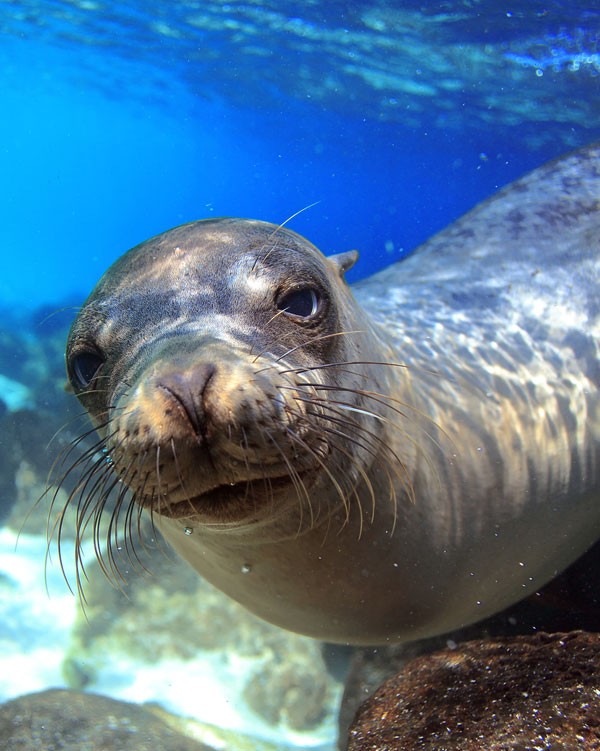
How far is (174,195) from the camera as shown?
102000 millimetres

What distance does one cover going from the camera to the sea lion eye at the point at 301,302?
73.7 inches

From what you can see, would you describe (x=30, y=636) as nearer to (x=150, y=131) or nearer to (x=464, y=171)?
(x=464, y=171)

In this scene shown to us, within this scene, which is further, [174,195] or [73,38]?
[174,195]

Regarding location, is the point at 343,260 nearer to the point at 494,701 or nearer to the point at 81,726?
the point at 494,701

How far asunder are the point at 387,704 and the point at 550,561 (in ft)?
3.29

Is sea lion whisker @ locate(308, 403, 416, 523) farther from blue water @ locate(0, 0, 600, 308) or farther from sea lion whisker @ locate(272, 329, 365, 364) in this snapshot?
blue water @ locate(0, 0, 600, 308)

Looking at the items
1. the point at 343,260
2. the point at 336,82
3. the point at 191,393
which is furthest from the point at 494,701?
the point at 336,82

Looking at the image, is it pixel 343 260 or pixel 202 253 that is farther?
pixel 343 260

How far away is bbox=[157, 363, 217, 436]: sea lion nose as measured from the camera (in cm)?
131

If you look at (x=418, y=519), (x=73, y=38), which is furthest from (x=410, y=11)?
(x=418, y=519)

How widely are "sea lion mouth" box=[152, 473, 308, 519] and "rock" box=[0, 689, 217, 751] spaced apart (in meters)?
1.88

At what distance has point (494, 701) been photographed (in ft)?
5.80

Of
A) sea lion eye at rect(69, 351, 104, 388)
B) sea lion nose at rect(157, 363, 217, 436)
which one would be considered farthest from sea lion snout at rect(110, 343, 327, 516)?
sea lion eye at rect(69, 351, 104, 388)

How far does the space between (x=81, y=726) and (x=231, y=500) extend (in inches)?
86.7
